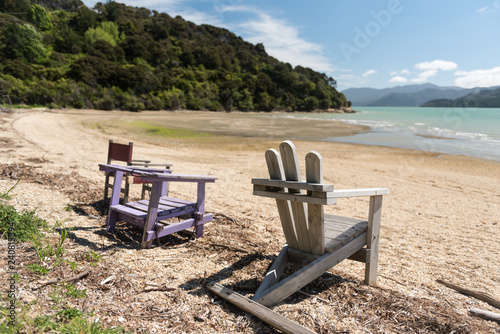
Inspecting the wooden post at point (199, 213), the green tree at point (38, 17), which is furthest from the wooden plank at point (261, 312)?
the green tree at point (38, 17)

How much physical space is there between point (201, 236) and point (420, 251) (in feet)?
9.98

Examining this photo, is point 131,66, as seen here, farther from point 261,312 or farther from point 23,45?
point 261,312

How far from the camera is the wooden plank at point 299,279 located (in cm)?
248

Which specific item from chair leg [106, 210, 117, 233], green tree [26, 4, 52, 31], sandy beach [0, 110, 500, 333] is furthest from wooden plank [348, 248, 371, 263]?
green tree [26, 4, 52, 31]

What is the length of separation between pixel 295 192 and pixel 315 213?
25cm

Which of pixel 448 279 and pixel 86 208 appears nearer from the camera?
pixel 448 279

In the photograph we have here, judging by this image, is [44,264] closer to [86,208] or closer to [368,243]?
[86,208]

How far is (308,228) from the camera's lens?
2.69 metres

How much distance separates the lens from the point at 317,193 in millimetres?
2283

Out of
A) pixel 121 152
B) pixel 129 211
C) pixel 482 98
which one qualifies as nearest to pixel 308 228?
pixel 129 211

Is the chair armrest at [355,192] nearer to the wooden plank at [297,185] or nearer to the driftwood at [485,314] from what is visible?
the wooden plank at [297,185]

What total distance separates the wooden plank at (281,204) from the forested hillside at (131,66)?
98.2 feet

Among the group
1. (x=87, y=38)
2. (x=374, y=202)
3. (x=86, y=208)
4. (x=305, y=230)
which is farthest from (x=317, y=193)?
(x=87, y=38)

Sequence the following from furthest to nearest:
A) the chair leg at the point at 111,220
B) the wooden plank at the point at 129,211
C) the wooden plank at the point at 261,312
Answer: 1. the chair leg at the point at 111,220
2. the wooden plank at the point at 129,211
3. the wooden plank at the point at 261,312
